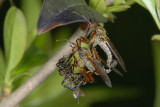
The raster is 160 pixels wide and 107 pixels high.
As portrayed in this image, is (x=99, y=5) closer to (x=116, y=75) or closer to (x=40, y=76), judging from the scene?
(x=40, y=76)

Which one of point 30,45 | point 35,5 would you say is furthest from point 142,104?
point 35,5

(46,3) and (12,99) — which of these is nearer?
(46,3)

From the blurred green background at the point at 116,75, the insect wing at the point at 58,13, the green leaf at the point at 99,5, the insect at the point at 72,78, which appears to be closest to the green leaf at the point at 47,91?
the blurred green background at the point at 116,75

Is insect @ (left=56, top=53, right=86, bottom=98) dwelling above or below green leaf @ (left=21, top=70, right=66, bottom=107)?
above

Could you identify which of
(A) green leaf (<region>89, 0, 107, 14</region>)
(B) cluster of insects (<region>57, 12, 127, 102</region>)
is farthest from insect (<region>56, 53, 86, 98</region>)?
(A) green leaf (<region>89, 0, 107, 14</region>)

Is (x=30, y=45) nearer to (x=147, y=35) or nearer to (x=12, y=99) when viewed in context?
(x=12, y=99)

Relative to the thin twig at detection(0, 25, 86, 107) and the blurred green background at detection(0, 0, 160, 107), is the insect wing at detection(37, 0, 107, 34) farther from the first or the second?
the blurred green background at detection(0, 0, 160, 107)

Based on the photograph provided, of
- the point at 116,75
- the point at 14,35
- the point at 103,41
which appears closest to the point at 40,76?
the point at 14,35
